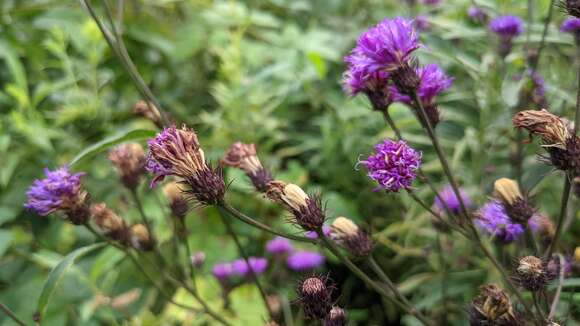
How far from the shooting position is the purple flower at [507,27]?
112 cm

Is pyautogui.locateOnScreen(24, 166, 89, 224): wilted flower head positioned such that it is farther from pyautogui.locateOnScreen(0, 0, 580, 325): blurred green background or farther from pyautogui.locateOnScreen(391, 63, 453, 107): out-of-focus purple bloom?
pyautogui.locateOnScreen(391, 63, 453, 107): out-of-focus purple bloom

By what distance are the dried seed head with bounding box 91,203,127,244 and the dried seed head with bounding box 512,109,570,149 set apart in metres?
0.64

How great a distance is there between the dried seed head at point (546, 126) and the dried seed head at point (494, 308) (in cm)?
18

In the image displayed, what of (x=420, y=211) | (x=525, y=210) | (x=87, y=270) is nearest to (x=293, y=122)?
(x=420, y=211)

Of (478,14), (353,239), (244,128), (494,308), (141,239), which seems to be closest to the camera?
(494,308)

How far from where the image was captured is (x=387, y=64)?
0.75 meters

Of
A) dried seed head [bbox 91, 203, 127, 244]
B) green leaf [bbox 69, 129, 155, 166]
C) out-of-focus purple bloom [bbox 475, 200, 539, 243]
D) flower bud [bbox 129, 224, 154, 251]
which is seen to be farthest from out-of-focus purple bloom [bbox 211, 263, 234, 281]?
out-of-focus purple bloom [bbox 475, 200, 539, 243]

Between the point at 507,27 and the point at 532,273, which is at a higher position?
the point at 507,27

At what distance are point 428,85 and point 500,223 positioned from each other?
23cm

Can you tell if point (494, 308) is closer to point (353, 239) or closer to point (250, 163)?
point (353, 239)

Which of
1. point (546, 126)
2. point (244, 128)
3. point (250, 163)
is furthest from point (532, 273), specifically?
point (244, 128)

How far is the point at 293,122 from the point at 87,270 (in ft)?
2.80

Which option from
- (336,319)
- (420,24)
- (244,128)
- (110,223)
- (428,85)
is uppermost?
(428,85)

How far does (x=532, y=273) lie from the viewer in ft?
2.36
